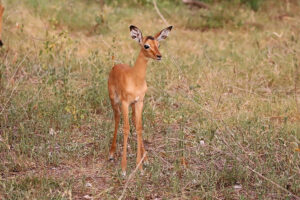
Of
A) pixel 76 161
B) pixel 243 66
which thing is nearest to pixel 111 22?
pixel 243 66

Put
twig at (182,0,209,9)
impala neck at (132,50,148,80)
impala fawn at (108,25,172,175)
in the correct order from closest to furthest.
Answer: impala fawn at (108,25,172,175) → impala neck at (132,50,148,80) → twig at (182,0,209,9)

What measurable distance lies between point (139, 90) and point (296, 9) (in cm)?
705

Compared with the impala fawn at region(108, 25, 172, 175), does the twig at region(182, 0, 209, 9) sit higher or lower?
higher

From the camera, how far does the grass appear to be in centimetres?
504

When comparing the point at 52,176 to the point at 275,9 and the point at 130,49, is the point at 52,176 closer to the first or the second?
the point at 130,49

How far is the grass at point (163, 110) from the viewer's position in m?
5.04

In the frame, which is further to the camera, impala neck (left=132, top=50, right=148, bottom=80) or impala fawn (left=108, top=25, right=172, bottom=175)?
impala neck (left=132, top=50, right=148, bottom=80)

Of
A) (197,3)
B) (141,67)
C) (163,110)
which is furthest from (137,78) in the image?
(197,3)

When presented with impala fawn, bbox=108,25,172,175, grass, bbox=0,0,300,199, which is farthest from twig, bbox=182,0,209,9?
impala fawn, bbox=108,25,172,175

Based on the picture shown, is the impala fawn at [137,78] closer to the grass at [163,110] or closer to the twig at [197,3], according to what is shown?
the grass at [163,110]

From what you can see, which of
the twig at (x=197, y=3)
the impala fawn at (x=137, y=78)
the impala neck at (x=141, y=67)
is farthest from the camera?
the twig at (x=197, y=3)

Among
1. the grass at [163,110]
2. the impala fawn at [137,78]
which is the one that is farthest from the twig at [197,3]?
the impala fawn at [137,78]

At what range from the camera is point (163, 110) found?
6.86 meters

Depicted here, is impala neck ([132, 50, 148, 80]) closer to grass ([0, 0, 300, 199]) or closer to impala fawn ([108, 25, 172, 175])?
impala fawn ([108, 25, 172, 175])
